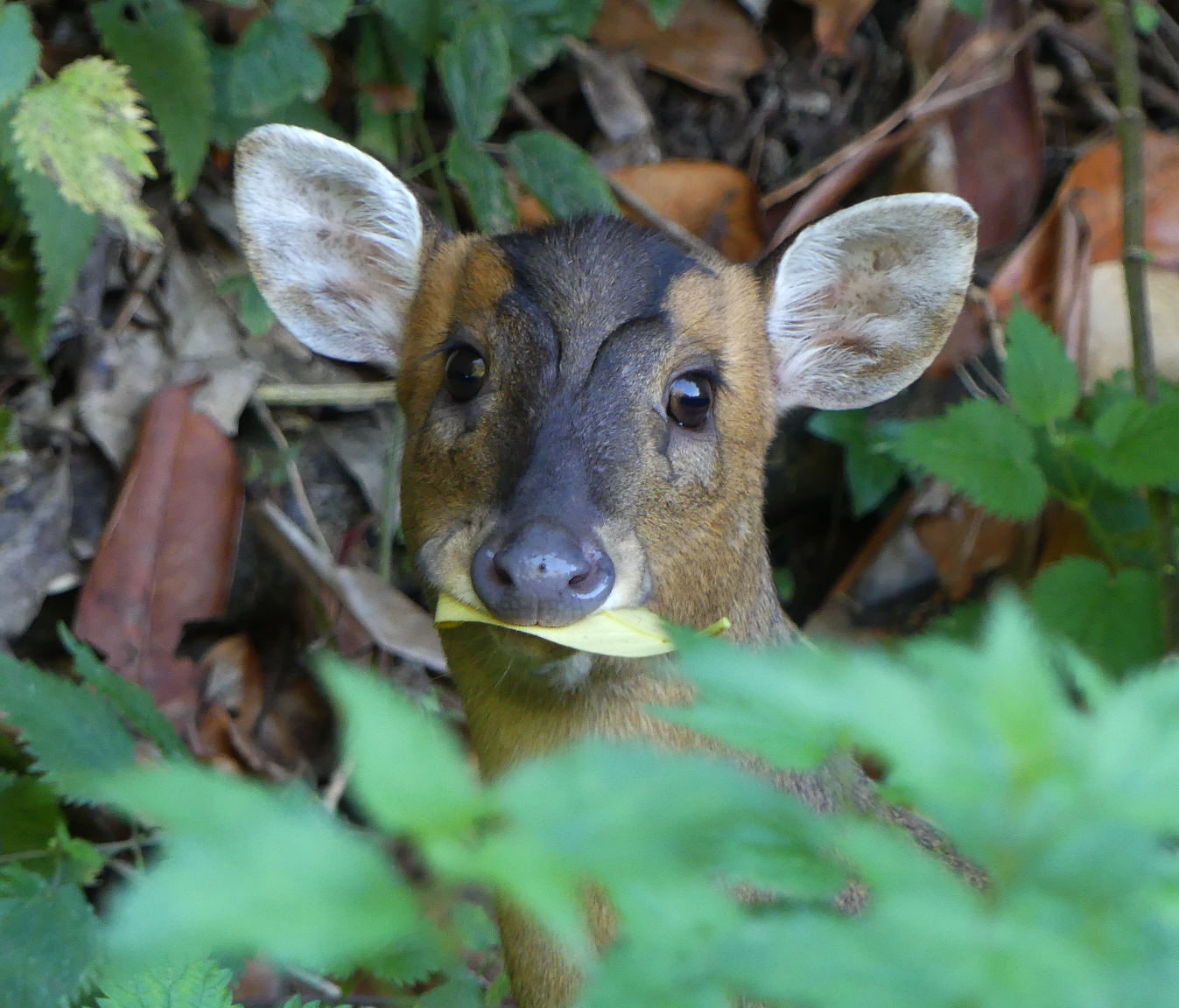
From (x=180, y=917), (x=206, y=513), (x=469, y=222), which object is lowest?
(x=206, y=513)

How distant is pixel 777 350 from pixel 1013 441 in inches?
28.7

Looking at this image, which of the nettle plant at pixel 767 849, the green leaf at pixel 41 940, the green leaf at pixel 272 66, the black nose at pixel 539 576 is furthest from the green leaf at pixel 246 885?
the green leaf at pixel 272 66

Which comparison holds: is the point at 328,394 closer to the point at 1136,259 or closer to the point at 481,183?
the point at 481,183

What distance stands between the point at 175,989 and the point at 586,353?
148cm

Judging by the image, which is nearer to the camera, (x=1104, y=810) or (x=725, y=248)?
(x=1104, y=810)

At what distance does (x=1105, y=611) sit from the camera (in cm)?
340

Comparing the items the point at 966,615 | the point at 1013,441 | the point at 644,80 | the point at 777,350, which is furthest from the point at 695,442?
the point at 644,80

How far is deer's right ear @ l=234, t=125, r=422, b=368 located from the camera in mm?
3186

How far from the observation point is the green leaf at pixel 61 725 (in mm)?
2672

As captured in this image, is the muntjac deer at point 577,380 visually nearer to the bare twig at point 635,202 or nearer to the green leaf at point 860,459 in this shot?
the green leaf at point 860,459

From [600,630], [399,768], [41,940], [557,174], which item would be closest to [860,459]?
[557,174]

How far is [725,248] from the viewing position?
15.1 feet

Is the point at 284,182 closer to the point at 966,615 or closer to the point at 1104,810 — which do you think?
the point at 966,615

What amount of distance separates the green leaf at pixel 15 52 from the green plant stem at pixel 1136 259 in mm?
3158
